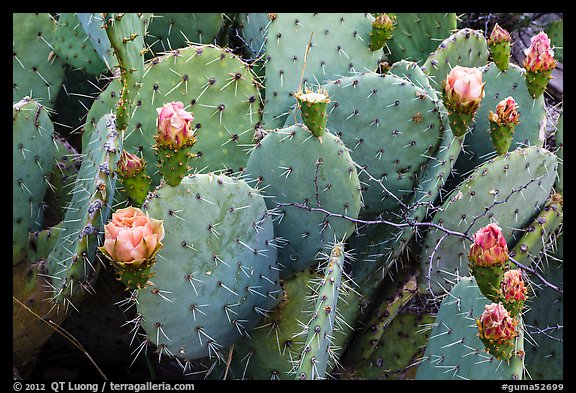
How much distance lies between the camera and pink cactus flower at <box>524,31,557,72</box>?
2102mm

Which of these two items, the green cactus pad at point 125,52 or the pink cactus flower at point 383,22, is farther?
the pink cactus flower at point 383,22

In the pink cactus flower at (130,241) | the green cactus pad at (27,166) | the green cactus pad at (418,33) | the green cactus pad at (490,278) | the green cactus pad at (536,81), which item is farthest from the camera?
the green cactus pad at (418,33)

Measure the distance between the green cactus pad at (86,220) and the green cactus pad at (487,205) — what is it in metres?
0.95

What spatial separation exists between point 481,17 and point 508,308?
6.94ft

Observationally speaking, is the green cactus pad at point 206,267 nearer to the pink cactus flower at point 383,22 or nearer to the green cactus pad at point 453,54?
the pink cactus flower at point 383,22

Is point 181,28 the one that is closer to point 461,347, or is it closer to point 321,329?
point 321,329

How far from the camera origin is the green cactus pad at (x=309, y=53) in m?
2.29

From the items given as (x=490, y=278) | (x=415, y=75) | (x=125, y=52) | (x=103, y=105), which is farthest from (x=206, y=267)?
(x=415, y=75)

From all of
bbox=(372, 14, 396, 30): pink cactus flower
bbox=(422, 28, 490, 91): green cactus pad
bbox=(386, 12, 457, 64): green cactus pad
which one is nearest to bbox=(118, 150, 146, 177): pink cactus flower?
bbox=(372, 14, 396, 30): pink cactus flower

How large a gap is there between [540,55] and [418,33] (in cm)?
71

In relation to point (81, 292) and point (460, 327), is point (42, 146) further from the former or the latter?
point (460, 327)

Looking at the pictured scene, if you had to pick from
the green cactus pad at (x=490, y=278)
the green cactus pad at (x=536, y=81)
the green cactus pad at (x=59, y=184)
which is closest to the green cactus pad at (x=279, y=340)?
the green cactus pad at (x=490, y=278)

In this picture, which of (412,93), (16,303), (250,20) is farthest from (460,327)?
(250,20)

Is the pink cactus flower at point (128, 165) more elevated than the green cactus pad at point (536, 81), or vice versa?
the pink cactus flower at point (128, 165)
